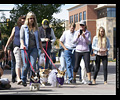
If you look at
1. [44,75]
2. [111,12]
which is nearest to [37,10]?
[44,75]

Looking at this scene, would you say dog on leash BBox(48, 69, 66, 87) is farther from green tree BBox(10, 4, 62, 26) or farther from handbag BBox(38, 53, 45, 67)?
green tree BBox(10, 4, 62, 26)

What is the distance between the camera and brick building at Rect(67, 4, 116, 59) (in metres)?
66.9

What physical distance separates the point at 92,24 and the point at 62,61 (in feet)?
197

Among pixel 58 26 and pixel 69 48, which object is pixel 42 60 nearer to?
pixel 69 48

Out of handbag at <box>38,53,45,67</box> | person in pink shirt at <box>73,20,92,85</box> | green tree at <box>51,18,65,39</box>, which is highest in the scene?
green tree at <box>51,18,65,39</box>

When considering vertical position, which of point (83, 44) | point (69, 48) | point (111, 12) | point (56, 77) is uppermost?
point (111, 12)

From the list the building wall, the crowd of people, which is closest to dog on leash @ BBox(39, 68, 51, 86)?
the crowd of people

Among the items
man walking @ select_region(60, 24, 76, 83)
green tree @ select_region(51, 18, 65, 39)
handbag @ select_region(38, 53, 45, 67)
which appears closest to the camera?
handbag @ select_region(38, 53, 45, 67)

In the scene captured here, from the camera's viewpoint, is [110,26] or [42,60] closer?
[42,60]

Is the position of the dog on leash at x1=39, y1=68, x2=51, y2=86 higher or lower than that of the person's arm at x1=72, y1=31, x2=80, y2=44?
lower

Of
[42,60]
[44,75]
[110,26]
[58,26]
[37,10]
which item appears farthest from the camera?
[110,26]

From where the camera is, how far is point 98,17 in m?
71.8
